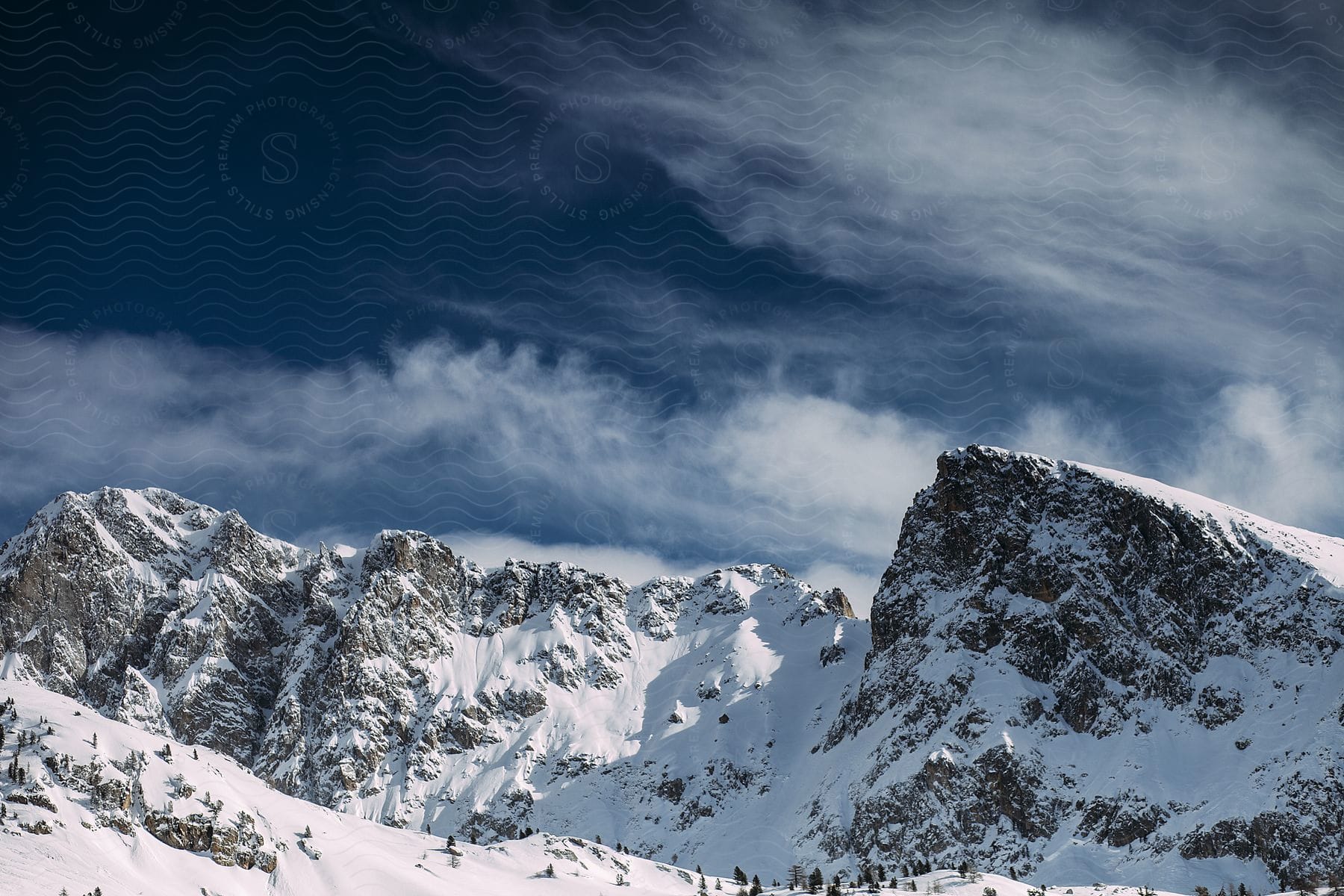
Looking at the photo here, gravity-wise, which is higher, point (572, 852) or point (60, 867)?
point (572, 852)

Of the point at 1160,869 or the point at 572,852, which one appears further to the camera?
the point at 1160,869

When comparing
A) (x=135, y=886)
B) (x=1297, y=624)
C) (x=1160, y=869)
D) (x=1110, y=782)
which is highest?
(x=1297, y=624)

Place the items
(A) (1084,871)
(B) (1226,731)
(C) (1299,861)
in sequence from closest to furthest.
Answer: (C) (1299,861) < (A) (1084,871) < (B) (1226,731)

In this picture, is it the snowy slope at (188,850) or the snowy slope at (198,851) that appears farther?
the snowy slope at (198,851)

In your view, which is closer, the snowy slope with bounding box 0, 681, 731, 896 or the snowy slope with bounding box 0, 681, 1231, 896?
the snowy slope with bounding box 0, 681, 731, 896

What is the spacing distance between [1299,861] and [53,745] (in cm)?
15311

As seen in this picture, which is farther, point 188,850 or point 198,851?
point 198,851

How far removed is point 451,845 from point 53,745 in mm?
42354

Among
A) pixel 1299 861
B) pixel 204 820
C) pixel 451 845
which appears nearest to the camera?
pixel 204 820

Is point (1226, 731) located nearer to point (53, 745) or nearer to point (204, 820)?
point (204, 820)

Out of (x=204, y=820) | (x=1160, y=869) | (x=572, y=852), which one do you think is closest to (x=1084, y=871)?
(x=1160, y=869)

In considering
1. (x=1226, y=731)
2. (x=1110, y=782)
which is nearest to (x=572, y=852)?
(x=1110, y=782)

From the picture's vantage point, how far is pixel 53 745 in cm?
11881

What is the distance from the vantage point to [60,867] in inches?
3996
